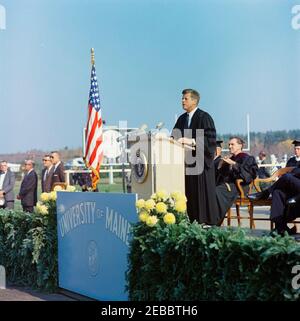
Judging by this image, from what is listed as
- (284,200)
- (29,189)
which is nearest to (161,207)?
(284,200)

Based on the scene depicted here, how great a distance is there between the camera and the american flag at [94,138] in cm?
1261

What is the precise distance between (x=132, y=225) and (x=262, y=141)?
26.8m

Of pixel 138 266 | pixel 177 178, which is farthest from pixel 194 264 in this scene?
pixel 177 178

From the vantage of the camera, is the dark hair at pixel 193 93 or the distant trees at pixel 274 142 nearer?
the dark hair at pixel 193 93

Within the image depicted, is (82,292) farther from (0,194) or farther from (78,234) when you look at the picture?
(0,194)

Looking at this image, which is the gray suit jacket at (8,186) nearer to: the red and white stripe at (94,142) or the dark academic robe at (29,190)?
the dark academic robe at (29,190)

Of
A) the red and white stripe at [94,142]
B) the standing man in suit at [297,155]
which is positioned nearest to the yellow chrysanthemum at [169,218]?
the standing man in suit at [297,155]

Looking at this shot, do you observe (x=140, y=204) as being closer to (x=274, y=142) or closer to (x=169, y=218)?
(x=169, y=218)

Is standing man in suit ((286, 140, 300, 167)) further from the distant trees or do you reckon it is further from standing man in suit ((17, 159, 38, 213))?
the distant trees

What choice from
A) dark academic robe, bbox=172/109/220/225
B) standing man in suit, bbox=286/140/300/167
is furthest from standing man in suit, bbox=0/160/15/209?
dark academic robe, bbox=172/109/220/225

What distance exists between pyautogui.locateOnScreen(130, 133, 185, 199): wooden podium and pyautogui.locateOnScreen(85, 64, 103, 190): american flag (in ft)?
15.9

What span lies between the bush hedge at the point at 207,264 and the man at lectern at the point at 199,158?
201 cm

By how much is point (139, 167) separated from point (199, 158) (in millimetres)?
805

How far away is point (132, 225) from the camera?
6.16m
